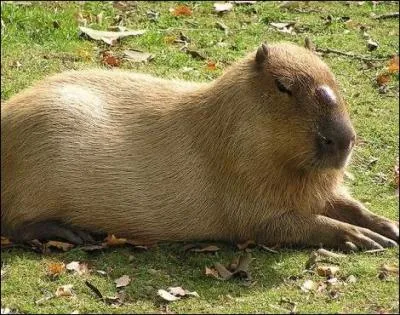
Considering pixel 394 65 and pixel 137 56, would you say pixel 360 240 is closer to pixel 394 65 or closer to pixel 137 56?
pixel 394 65

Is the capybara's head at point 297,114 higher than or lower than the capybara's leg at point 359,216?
higher

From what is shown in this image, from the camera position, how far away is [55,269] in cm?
564

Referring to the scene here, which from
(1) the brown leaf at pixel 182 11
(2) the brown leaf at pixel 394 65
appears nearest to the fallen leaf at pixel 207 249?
(2) the brown leaf at pixel 394 65

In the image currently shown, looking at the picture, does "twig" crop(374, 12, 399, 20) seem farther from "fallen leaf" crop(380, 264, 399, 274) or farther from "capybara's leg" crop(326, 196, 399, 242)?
"fallen leaf" crop(380, 264, 399, 274)

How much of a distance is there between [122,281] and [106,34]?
3719 millimetres

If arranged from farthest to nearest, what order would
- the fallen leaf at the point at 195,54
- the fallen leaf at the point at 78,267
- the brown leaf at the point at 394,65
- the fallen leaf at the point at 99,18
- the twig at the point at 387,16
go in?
the twig at the point at 387,16
the fallen leaf at the point at 99,18
the fallen leaf at the point at 195,54
the brown leaf at the point at 394,65
the fallen leaf at the point at 78,267

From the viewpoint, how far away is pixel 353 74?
27.7 ft

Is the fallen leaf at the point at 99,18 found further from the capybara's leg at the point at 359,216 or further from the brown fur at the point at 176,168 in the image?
the capybara's leg at the point at 359,216

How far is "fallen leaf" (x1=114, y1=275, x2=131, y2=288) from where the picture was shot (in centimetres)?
555

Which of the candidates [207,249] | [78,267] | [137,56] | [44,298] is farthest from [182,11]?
[44,298]

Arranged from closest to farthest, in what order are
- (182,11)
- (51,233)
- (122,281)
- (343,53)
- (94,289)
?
(94,289) → (122,281) → (51,233) → (343,53) → (182,11)

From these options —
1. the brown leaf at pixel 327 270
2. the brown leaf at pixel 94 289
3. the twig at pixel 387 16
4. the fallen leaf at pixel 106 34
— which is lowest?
the brown leaf at pixel 94 289

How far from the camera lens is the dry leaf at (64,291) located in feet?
17.8

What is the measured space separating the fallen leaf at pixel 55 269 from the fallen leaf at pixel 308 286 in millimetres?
1388
